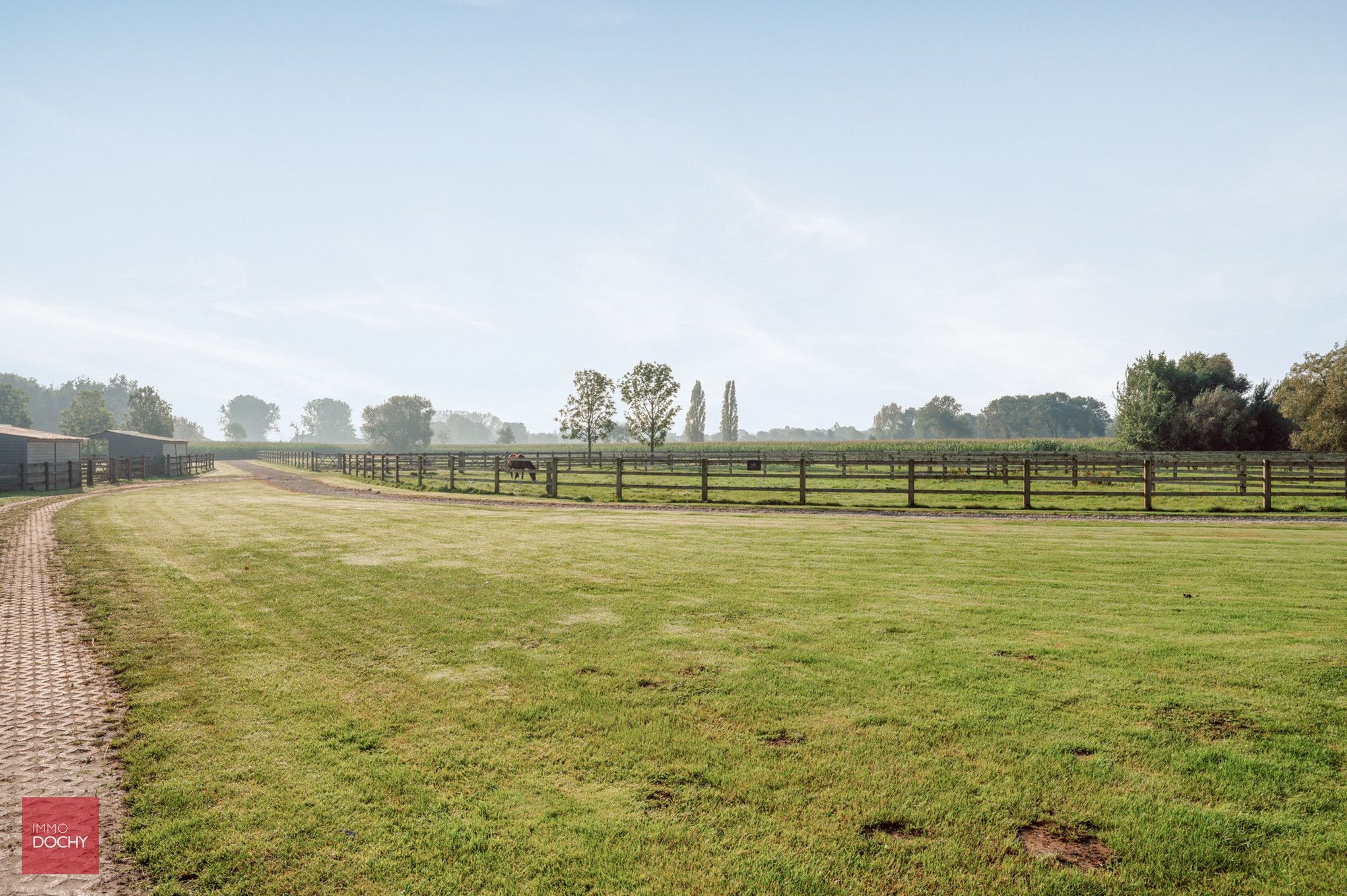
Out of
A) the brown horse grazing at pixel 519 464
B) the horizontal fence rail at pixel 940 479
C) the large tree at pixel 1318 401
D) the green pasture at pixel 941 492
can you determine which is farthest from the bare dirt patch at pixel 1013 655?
the large tree at pixel 1318 401

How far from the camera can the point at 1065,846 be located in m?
3.41

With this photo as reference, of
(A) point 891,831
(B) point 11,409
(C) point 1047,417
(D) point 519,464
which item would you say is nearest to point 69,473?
(D) point 519,464

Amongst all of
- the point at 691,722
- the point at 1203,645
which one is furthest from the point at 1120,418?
A: the point at 691,722

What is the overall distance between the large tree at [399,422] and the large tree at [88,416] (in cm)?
4749

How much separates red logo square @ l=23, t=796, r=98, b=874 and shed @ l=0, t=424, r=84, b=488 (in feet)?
121

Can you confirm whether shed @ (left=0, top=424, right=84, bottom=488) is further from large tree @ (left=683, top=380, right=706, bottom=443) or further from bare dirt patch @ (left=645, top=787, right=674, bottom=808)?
large tree @ (left=683, top=380, right=706, bottom=443)

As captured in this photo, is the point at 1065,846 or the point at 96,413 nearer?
the point at 1065,846

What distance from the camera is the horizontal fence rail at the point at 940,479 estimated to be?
20797 mm

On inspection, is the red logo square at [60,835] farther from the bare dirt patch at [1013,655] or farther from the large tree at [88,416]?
the large tree at [88,416]

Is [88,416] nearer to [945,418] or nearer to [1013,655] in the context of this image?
[1013,655]

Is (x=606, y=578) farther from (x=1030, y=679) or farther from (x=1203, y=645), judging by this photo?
(x=1203, y=645)

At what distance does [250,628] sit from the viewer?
733 cm

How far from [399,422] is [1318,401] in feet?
455

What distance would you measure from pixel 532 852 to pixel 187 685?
13.3 ft
